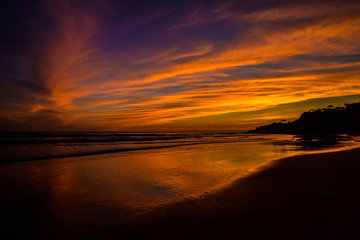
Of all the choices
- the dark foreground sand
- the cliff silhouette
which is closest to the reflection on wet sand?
the dark foreground sand

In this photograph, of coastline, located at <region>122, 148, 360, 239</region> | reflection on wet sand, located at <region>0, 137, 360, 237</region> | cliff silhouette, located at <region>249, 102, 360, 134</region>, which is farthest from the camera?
cliff silhouette, located at <region>249, 102, 360, 134</region>

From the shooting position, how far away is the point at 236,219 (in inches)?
191

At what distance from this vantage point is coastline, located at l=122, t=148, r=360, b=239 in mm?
4173

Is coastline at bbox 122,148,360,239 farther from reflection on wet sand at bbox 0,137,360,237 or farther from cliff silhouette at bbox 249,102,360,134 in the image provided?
cliff silhouette at bbox 249,102,360,134

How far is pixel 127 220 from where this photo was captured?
4.93 metres

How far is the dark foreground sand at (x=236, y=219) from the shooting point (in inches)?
165

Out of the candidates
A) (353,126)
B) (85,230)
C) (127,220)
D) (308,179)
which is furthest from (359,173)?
(353,126)

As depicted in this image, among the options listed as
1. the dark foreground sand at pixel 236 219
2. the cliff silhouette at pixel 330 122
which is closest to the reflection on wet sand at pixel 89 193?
the dark foreground sand at pixel 236 219

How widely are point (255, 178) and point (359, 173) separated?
4.09 meters

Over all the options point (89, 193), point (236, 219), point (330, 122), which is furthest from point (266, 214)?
point (330, 122)

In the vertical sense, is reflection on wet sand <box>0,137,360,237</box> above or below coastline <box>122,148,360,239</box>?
above

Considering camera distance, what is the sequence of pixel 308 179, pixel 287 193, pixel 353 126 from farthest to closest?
pixel 353 126 → pixel 308 179 → pixel 287 193

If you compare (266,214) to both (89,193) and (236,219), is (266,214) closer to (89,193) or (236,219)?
(236,219)

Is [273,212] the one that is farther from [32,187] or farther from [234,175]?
[32,187]
